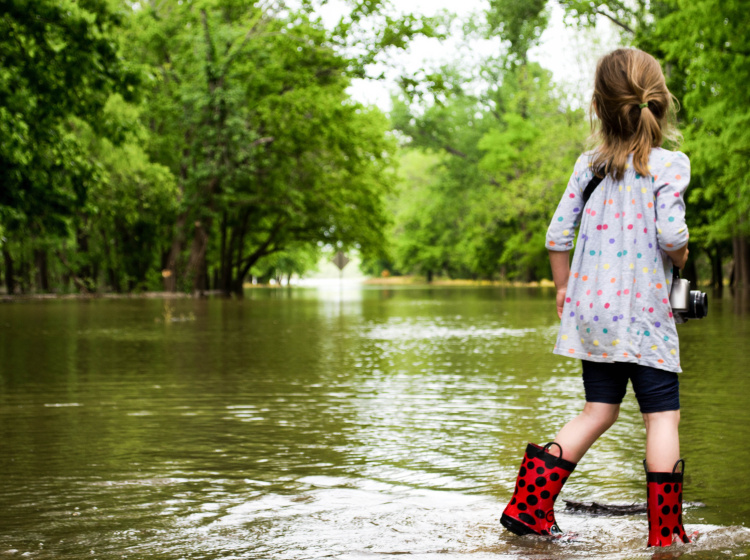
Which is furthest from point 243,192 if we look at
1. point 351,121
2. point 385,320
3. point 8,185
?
point 8,185

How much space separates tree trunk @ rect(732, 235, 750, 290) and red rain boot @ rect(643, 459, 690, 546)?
4264 cm

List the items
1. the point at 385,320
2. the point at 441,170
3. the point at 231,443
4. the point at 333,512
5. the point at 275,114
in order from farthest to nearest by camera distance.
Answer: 1. the point at 441,170
2. the point at 275,114
3. the point at 385,320
4. the point at 231,443
5. the point at 333,512

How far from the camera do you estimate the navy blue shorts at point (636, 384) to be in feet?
12.4

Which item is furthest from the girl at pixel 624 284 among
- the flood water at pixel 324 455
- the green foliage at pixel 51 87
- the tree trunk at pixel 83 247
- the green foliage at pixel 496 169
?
the green foliage at pixel 496 169

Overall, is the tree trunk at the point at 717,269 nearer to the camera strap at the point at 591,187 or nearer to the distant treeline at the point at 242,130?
the distant treeline at the point at 242,130

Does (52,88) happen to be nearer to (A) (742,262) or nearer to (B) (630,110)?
(B) (630,110)

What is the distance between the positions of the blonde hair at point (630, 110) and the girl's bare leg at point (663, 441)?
90cm

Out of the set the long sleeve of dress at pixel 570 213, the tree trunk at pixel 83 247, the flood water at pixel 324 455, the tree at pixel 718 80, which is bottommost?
the flood water at pixel 324 455

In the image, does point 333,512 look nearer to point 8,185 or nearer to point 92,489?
point 92,489

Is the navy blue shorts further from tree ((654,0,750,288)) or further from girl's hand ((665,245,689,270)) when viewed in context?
tree ((654,0,750,288))

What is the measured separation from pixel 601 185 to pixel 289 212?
131 ft

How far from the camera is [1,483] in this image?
503 cm

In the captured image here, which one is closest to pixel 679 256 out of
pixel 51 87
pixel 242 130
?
pixel 51 87

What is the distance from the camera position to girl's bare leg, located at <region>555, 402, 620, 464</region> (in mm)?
3938
